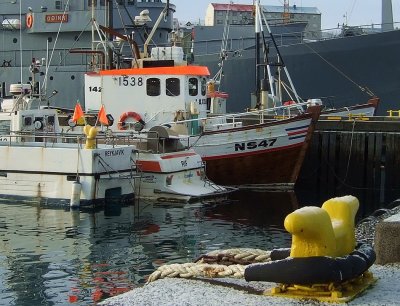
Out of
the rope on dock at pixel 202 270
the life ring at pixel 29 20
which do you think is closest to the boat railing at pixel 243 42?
the life ring at pixel 29 20

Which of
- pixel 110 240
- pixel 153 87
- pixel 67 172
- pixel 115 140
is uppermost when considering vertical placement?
pixel 153 87

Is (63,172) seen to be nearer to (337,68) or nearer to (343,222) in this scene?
(343,222)

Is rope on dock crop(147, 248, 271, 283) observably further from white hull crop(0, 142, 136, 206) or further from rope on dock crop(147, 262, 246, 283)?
white hull crop(0, 142, 136, 206)

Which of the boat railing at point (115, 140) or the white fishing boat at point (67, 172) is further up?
the boat railing at point (115, 140)

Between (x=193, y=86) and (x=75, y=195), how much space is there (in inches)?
259

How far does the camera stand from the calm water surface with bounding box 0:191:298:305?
37.4 ft

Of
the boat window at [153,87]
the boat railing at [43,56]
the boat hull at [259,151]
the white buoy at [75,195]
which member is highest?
the boat railing at [43,56]

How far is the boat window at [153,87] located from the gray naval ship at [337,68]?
1019 cm

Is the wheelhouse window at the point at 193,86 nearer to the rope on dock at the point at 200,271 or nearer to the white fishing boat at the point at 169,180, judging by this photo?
the white fishing boat at the point at 169,180

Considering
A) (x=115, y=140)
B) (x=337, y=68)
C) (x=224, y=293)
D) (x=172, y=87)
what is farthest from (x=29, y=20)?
(x=224, y=293)

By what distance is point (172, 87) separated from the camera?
2383 centimetres

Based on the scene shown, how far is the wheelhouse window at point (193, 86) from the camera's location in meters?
24.0

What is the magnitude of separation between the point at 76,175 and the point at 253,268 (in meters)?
13.6

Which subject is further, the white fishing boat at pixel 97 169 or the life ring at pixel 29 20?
the life ring at pixel 29 20
